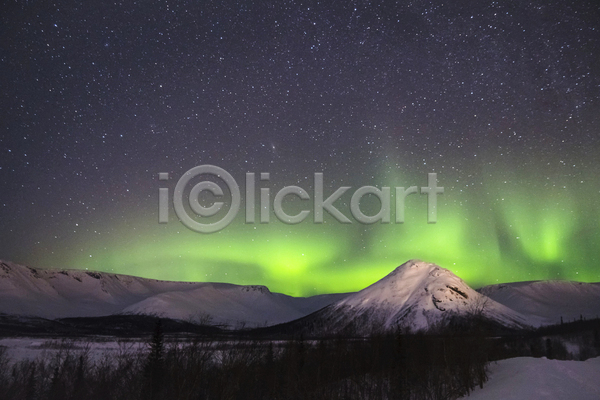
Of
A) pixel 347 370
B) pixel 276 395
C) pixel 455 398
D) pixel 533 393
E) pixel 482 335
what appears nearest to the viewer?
pixel 533 393

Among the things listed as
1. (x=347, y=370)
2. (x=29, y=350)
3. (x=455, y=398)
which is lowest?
(x=29, y=350)

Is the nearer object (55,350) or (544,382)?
(544,382)

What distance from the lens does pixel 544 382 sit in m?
Answer: 17.1

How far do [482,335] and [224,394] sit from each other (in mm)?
19116

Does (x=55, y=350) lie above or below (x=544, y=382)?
below

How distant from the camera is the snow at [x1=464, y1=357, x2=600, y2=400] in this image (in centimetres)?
1606

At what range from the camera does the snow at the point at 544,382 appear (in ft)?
52.7

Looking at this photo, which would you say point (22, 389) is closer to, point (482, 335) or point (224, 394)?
point (224, 394)

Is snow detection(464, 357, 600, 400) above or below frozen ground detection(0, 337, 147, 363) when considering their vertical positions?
above

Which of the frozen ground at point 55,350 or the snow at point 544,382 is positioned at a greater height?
the snow at point 544,382

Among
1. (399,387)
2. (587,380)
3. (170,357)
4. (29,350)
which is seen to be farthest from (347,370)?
(29,350)

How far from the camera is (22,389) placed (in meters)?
49.0

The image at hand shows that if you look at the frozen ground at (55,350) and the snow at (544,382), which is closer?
the snow at (544,382)

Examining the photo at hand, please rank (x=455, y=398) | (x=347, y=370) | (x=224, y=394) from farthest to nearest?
(x=347, y=370)
(x=224, y=394)
(x=455, y=398)
